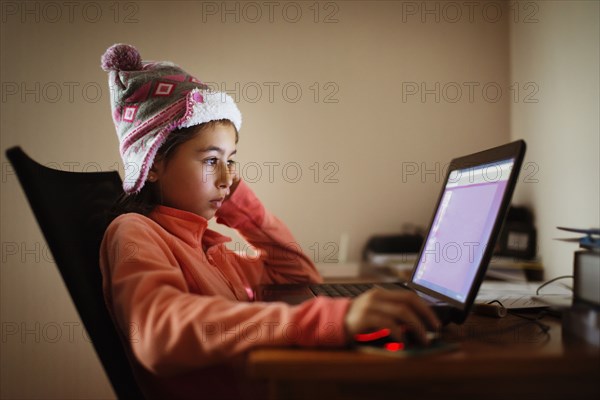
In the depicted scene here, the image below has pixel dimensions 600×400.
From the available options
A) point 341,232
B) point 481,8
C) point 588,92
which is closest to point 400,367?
point 588,92

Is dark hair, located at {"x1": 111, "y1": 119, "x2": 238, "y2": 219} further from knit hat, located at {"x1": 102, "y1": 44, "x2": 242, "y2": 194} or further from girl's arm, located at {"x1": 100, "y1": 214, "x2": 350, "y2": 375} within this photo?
girl's arm, located at {"x1": 100, "y1": 214, "x2": 350, "y2": 375}

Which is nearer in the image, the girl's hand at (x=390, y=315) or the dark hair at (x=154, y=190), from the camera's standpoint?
the girl's hand at (x=390, y=315)

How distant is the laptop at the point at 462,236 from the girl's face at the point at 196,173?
0.26 meters

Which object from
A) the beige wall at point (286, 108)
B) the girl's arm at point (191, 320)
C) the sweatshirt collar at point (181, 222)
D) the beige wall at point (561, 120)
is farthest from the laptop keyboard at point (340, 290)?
the beige wall at point (286, 108)

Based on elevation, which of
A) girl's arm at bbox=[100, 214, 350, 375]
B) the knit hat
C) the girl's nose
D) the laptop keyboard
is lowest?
the laptop keyboard

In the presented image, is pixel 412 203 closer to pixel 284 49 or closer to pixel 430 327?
pixel 284 49

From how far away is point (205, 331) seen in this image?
68cm

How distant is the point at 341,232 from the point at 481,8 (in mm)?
1054

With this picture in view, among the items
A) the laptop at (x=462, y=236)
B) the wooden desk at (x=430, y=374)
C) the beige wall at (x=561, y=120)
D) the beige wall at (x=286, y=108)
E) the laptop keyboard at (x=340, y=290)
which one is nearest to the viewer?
the wooden desk at (x=430, y=374)

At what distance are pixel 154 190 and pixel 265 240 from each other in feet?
1.32

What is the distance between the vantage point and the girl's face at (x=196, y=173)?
116 cm

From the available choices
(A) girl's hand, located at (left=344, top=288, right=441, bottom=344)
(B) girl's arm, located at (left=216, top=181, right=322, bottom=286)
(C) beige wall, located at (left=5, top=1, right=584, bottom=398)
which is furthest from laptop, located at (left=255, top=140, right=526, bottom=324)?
(C) beige wall, located at (left=5, top=1, right=584, bottom=398)

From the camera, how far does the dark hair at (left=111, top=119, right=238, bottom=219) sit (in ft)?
3.75

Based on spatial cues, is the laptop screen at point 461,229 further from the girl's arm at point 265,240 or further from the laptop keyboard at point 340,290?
the girl's arm at point 265,240
